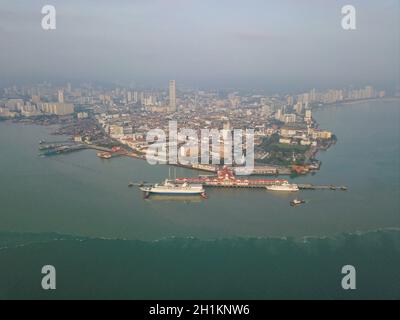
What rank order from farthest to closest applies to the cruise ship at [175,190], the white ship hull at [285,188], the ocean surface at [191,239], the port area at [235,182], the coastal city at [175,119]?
the coastal city at [175,119] < the port area at [235,182] < the white ship hull at [285,188] < the cruise ship at [175,190] < the ocean surface at [191,239]

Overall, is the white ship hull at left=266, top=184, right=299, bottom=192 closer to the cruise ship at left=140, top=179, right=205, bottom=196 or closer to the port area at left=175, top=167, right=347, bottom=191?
the port area at left=175, top=167, right=347, bottom=191

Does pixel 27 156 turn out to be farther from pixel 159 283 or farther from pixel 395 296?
pixel 395 296

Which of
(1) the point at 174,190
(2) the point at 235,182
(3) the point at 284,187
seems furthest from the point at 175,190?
(3) the point at 284,187

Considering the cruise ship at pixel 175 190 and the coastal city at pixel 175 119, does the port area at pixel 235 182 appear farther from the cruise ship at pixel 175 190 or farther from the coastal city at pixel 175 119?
the coastal city at pixel 175 119

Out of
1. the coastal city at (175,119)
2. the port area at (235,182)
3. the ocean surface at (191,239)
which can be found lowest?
the ocean surface at (191,239)

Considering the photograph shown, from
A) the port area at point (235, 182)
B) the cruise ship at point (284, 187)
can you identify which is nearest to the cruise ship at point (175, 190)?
the port area at point (235, 182)

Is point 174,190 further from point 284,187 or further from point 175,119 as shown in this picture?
point 175,119

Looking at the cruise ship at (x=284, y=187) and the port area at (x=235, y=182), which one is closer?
the cruise ship at (x=284, y=187)

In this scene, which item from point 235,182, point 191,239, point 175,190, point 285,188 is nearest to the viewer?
point 191,239
